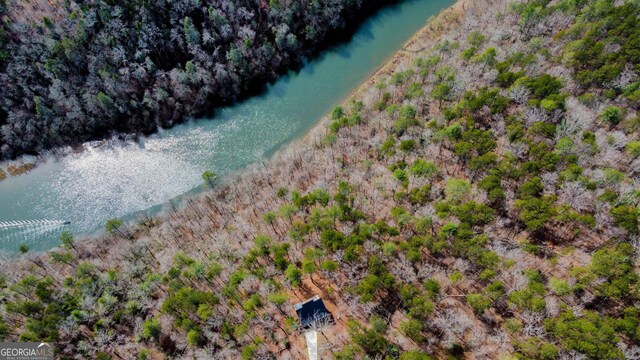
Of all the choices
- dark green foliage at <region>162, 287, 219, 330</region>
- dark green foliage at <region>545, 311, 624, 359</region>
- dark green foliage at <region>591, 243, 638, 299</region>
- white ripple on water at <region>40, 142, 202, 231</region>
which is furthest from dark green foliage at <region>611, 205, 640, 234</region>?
white ripple on water at <region>40, 142, 202, 231</region>

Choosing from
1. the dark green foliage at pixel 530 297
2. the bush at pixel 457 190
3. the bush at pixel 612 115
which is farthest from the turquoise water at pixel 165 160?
the dark green foliage at pixel 530 297

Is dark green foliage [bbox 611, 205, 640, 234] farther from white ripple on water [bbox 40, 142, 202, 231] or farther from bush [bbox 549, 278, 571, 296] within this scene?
white ripple on water [bbox 40, 142, 202, 231]

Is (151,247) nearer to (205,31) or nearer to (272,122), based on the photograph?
(272,122)

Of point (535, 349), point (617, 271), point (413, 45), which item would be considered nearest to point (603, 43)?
point (413, 45)

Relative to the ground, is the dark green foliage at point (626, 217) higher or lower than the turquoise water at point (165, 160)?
lower

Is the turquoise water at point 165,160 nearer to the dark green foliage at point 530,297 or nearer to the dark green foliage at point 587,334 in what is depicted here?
the dark green foliage at point 530,297

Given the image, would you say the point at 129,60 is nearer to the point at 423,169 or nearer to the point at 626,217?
the point at 423,169
